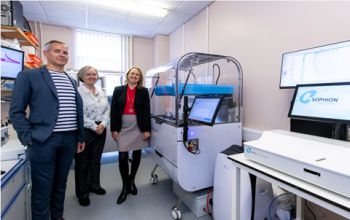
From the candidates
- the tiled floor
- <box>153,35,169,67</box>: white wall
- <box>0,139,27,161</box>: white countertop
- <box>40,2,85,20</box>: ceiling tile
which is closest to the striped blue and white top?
<box>0,139,27,161</box>: white countertop

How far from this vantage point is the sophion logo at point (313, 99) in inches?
46.1

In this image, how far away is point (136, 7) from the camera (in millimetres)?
2922

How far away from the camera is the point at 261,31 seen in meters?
2.08

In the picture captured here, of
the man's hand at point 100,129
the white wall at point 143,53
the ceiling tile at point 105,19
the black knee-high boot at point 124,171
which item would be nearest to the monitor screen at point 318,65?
the black knee-high boot at point 124,171

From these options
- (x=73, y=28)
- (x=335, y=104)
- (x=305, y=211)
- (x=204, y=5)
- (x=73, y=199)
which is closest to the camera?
(x=335, y=104)

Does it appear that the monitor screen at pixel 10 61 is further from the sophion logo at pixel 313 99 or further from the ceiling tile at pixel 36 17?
the sophion logo at pixel 313 99

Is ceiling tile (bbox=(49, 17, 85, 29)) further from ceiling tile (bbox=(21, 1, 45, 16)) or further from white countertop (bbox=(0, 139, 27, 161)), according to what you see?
white countertop (bbox=(0, 139, 27, 161))

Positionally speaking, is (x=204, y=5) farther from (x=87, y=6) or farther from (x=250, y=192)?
(x=250, y=192)

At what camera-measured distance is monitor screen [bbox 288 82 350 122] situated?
43.6 inches

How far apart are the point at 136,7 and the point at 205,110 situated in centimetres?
219

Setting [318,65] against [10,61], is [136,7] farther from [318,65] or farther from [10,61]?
[318,65]

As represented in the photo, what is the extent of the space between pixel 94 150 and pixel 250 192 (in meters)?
1.62

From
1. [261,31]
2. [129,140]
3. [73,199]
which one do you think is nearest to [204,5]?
[261,31]

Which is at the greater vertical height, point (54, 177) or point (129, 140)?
point (129, 140)
